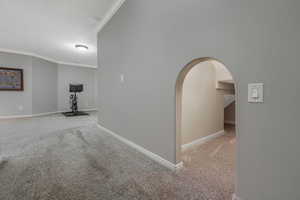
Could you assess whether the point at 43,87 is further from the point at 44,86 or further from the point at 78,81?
the point at 78,81

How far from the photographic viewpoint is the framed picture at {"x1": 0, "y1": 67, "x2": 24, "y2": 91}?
4516mm

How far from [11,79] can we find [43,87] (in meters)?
1.04

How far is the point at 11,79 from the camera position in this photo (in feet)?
15.3

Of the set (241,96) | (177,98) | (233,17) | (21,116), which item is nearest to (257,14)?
(233,17)

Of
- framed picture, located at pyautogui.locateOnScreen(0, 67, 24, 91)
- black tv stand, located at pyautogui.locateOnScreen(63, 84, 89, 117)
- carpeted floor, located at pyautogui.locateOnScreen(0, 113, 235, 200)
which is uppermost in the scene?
framed picture, located at pyautogui.locateOnScreen(0, 67, 24, 91)

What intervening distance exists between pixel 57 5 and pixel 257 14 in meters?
3.22

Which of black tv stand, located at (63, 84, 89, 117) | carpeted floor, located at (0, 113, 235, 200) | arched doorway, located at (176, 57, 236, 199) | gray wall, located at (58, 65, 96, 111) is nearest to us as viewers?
carpeted floor, located at (0, 113, 235, 200)

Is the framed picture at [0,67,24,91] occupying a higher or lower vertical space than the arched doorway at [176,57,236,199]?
higher

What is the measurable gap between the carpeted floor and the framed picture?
3731mm

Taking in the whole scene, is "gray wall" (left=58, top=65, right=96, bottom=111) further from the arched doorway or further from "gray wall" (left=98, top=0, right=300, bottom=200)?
the arched doorway

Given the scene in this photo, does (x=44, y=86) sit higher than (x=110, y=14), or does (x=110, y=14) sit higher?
(x=110, y=14)

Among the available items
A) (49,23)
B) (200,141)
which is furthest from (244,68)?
(49,23)

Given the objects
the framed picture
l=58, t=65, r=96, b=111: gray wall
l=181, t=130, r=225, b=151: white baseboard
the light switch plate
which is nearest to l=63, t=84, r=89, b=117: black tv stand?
l=58, t=65, r=96, b=111: gray wall

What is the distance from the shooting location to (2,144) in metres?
2.25
